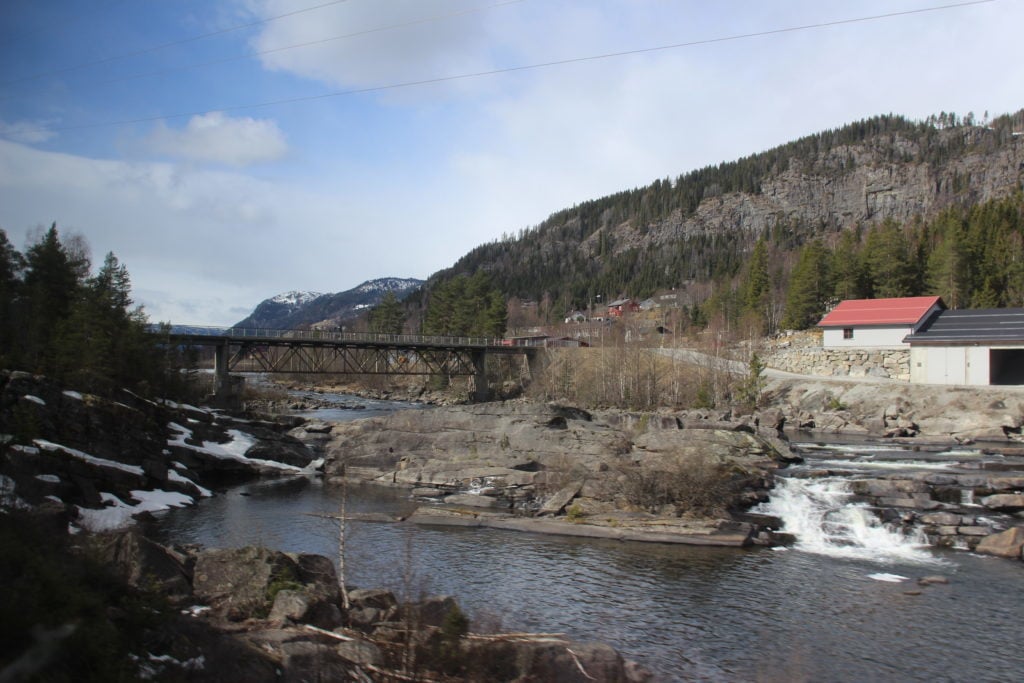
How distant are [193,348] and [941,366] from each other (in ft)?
218

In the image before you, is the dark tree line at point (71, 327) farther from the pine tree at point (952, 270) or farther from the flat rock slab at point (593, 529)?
the pine tree at point (952, 270)

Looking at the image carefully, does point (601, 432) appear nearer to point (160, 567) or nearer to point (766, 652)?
point (766, 652)

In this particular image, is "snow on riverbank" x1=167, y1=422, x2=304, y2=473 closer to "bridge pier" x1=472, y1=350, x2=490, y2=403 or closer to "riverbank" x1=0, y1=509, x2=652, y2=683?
"riverbank" x1=0, y1=509, x2=652, y2=683

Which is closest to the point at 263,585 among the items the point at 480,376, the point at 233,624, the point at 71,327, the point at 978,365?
the point at 233,624

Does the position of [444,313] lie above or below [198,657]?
above

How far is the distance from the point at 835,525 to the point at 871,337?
4635 centimetres

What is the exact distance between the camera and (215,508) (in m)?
29.0

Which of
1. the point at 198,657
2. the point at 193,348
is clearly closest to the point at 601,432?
the point at 198,657

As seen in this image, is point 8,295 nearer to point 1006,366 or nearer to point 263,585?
point 263,585

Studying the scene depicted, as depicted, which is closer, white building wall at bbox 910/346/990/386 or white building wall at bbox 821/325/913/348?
white building wall at bbox 910/346/990/386

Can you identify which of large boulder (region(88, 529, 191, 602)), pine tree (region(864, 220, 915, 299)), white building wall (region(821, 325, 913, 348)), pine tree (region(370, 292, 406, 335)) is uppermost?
pine tree (region(864, 220, 915, 299))

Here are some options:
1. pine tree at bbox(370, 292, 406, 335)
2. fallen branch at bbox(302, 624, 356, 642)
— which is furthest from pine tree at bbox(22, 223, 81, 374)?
pine tree at bbox(370, 292, 406, 335)

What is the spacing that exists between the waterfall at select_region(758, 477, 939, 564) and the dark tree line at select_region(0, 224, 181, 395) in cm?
3425

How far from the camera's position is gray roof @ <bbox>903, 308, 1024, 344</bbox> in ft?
173
